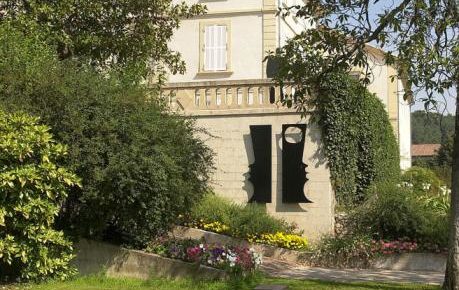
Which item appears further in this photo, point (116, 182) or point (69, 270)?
point (69, 270)

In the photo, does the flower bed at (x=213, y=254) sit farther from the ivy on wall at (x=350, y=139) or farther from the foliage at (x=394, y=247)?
the ivy on wall at (x=350, y=139)

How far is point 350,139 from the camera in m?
15.7

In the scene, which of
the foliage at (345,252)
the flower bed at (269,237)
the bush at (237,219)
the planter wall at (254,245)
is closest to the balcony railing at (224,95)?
the bush at (237,219)

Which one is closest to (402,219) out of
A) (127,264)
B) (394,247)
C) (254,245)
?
(394,247)

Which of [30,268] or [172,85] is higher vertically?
[172,85]

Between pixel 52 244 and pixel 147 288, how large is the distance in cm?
181

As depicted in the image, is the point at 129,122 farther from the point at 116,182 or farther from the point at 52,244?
the point at 52,244

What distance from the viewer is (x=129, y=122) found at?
1012cm

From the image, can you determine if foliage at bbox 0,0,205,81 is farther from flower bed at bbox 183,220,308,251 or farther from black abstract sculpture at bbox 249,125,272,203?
flower bed at bbox 183,220,308,251

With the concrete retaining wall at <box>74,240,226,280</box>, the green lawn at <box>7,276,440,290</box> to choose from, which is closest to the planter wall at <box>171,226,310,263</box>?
the concrete retaining wall at <box>74,240,226,280</box>

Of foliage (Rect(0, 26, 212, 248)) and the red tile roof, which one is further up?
the red tile roof

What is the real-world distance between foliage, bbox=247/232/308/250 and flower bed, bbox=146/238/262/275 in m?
2.97

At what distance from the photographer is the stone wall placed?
48.8ft

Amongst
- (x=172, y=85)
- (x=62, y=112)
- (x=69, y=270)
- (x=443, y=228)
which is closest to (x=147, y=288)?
(x=69, y=270)
